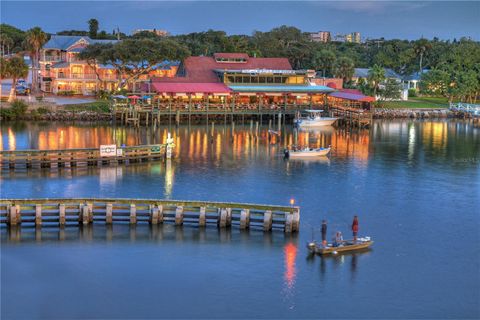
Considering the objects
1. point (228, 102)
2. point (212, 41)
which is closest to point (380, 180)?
point (228, 102)

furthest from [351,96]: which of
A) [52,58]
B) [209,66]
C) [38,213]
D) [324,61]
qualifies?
[38,213]

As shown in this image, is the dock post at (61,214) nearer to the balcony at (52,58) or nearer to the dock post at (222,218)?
the dock post at (222,218)

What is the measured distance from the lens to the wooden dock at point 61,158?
59406 mm

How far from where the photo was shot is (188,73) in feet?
363

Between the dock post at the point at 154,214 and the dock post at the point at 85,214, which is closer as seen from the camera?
the dock post at the point at 85,214

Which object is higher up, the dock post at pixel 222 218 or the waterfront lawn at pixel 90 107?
the waterfront lawn at pixel 90 107

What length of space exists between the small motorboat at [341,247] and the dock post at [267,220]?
3.40 m

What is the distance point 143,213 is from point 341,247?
12388 mm

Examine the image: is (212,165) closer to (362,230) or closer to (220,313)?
(362,230)

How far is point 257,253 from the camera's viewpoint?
37719 mm

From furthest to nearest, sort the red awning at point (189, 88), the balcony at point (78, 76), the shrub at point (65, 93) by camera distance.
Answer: the balcony at point (78, 76) < the shrub at point (65, 93) < the red awning at point (189, 88)

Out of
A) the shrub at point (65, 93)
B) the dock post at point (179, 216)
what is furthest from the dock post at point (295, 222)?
the shrub at point (65, 93)

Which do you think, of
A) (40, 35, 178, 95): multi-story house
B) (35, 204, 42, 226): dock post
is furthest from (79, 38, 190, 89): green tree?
(35, 204, 42, 226): dock post

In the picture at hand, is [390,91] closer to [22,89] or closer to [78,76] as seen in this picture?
[78,76]
